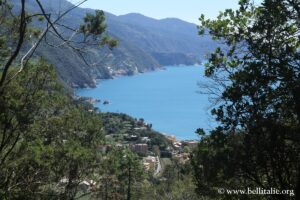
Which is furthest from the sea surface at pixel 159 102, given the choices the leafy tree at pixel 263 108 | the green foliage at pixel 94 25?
the leafy tree at pixel 263 108

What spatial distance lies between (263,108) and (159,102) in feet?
265

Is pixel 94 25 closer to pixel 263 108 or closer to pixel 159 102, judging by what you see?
pixel 263 108

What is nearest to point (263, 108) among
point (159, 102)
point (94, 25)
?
point (94, 25)

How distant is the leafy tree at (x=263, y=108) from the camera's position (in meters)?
3.30

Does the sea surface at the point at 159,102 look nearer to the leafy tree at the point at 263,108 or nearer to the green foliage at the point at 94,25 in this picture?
the green foliage at the point at 94,25

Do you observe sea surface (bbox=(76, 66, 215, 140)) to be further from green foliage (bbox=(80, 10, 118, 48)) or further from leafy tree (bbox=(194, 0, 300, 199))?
leafy tree (bbox=(194, 0, 300, 199))

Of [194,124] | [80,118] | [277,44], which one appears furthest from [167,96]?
[277,44]

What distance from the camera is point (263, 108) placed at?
3342 millimetres

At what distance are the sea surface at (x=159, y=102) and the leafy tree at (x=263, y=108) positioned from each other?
41995mm

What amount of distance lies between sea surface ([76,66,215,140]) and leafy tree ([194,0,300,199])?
138ft

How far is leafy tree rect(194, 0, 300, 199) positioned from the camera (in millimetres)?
3297

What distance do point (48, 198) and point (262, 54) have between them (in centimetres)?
641

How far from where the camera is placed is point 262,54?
11.6 feet

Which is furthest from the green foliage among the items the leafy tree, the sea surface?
the sea surface
